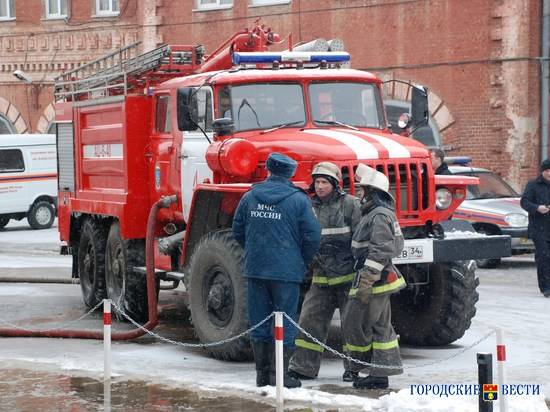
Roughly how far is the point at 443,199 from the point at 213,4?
2079cm

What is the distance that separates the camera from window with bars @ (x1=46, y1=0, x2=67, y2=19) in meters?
36.5

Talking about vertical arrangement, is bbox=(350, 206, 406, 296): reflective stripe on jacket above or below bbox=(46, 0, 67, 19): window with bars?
below

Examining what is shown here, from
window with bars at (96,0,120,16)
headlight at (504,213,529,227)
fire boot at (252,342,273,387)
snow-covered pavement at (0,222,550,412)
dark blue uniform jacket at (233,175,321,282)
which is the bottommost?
snow-covered pavement at (0,222,550,412)

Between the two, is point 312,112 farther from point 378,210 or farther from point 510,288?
point 510,288

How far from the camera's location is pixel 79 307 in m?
16.0

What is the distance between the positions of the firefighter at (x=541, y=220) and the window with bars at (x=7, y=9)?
24.3 meters

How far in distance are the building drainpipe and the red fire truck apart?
11757 millimetres

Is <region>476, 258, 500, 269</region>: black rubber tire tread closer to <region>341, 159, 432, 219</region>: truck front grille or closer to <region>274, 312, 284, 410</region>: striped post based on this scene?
<region>341, 159, 432, 219</region>: truck front grille

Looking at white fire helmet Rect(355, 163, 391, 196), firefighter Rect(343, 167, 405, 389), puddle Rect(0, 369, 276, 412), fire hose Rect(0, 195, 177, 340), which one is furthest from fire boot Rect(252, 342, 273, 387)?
fire hose Rect(0, 195, 177, 340)

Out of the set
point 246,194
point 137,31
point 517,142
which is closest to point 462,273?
point 246,194

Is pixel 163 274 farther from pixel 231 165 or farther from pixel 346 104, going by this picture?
pixel 346 104

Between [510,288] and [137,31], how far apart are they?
19274 millimetres

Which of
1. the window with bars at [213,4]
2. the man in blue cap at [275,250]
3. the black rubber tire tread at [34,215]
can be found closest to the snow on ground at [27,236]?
the black rubber tire tread at [34,215]

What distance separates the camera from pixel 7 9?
37812mm
